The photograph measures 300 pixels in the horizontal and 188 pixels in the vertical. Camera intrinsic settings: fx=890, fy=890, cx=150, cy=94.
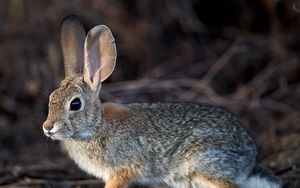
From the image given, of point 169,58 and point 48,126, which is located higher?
point 169,58

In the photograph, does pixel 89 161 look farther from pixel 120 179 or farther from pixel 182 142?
pixel 182 142

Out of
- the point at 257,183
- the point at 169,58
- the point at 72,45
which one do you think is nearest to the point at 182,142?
the point at 257,183

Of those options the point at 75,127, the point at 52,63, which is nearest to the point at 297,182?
the point at 75,127

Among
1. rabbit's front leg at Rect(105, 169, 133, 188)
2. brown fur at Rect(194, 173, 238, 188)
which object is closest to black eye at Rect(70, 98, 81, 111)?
rabbit's front leg at Rect(105, 169, 133, 188)

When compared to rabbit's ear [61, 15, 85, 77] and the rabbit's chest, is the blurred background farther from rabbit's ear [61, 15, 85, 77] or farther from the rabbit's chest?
rabbit's ear [61, 15, 85, 77]

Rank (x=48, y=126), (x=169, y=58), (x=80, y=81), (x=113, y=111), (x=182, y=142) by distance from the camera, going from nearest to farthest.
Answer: (x=48, y=126)
(x=80, y=81)
(x=182, y=142)
(x=113, y=111)
(x=169, y=58)

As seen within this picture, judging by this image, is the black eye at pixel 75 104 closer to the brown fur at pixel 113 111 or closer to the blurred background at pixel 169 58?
the brown fur at pixel 113 111

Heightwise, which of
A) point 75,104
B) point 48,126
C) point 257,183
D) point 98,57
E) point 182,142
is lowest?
point 257,183
